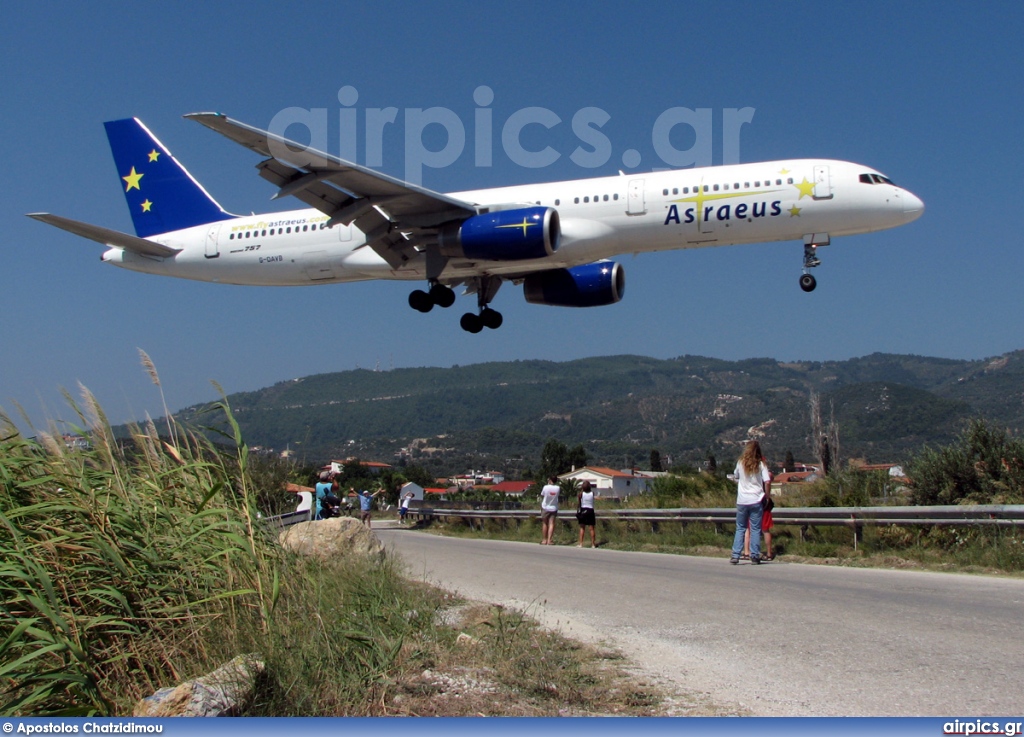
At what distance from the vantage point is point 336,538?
31.1 ft

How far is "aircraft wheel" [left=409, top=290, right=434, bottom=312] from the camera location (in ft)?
82.6

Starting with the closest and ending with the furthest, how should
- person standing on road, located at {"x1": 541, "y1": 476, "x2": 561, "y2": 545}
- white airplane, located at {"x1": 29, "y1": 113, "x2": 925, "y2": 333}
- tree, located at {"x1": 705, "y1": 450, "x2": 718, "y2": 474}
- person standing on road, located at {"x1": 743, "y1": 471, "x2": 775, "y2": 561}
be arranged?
person standing on road, located at {"x1": 743, "y1": 471, "x2": 775, "y2": 561}
person standing on road, located at {"x1": 541, "y1": 476, "x2": 561, "y2": 545}
white airplane, located at {"x1": 29, "y1": 113, "x2": 925, "y2": 333}
tree, located at {"x1": 705, "y1": 450, "x2": 718, "y2": 474}

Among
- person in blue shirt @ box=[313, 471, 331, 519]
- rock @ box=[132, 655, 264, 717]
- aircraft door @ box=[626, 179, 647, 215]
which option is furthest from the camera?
aircraft door @ box=[626, 179, 647, 215]

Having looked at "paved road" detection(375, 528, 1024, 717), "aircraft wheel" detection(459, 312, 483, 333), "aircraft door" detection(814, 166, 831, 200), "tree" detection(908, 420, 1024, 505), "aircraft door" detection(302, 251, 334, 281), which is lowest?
"paved road" detection(375, 528, 1024, 717)

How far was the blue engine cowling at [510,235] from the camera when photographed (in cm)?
2055

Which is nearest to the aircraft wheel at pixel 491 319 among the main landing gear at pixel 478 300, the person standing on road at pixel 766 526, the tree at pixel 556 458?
the main landing gear at pixel 478 300

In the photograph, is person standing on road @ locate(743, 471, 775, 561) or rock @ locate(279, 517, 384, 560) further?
person standing on road @ locate(743, 471, 775, 561)

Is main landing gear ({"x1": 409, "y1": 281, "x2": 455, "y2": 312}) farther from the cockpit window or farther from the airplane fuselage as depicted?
the cockpit window

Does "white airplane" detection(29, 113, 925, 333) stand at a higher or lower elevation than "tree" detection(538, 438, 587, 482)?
higher

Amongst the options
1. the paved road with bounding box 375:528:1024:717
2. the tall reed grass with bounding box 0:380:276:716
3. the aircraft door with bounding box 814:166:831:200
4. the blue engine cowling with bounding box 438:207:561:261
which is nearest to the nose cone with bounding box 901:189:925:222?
the aircraft door with bounding box 814:166:831:200

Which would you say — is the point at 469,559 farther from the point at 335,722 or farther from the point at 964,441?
the point at 335,722

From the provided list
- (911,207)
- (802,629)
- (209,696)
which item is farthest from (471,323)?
(209,696)

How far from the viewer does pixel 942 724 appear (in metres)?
3.67

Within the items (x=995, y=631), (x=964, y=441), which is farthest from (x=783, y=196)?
(x=995, y=631)
